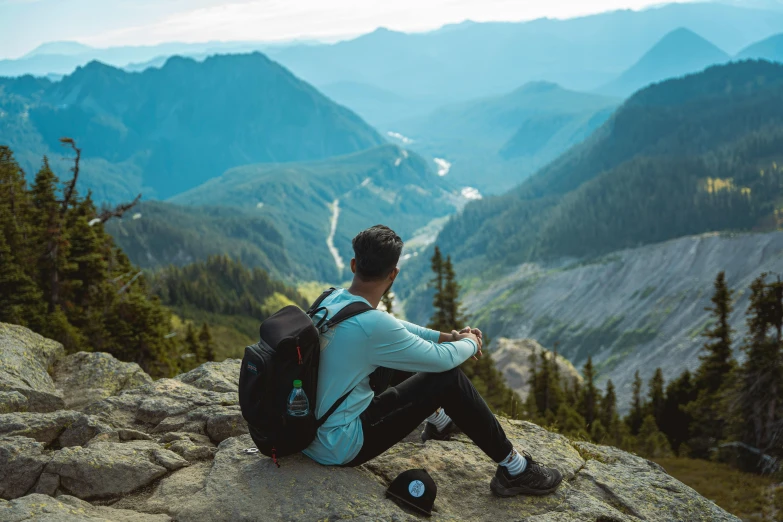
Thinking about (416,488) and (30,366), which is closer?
(416,488)

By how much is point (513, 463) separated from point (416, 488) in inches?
61.3

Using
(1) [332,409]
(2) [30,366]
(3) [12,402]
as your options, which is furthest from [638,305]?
(1) [332,409]

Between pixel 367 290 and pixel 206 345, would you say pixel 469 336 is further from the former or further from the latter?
pixel 206 345

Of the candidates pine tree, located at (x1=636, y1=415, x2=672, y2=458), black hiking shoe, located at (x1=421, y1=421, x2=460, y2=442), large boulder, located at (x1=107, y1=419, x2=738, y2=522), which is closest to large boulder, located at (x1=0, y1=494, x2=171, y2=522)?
large boulder, located at (x1=107, y1=419, x2=738, y2=522)

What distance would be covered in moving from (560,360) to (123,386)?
284ft

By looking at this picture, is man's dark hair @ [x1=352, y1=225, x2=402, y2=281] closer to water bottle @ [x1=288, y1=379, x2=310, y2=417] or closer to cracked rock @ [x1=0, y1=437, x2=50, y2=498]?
water bottle @ [x1=288, y1=379, x2=310, y2=417]

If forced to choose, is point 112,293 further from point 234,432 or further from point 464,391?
point 464,391

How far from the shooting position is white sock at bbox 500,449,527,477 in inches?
334

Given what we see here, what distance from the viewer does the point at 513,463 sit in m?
8.48

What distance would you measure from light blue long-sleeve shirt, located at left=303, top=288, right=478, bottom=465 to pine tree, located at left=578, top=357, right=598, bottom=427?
53846mm

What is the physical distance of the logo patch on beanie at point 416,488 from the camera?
25.8ft

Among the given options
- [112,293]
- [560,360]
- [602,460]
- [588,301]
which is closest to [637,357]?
[560,360]

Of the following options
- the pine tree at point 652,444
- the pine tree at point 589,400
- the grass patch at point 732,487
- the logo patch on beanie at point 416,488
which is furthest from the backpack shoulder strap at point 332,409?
the pine tree at point 589,400

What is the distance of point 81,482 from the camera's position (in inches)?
328
